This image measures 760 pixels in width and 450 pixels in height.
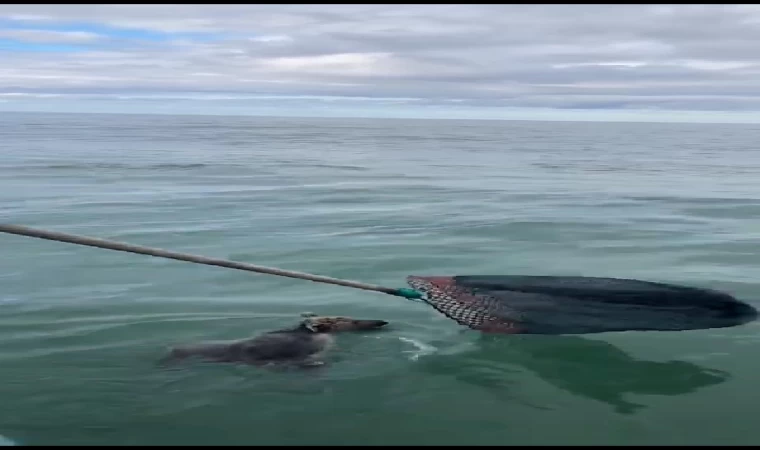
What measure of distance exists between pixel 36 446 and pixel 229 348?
117 inches

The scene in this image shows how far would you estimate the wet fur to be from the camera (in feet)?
34.1

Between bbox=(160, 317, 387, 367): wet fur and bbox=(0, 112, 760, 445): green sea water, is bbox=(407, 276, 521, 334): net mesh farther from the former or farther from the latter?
bbox=(160, 317, 387, 367): wet fur

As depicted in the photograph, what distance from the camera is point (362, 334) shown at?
11773mm

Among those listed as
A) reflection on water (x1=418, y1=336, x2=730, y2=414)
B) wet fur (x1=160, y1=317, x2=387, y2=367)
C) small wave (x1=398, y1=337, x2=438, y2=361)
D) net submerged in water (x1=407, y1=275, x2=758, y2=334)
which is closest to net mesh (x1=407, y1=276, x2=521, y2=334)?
net submerged in water (x1=407, y1=275, x2=758, y2=334)

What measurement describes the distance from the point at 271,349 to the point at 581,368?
389 cm

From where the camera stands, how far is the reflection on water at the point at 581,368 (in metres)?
9.78

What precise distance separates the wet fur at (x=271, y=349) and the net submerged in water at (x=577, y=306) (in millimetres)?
1498

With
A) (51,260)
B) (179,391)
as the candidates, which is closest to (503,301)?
(179,391)

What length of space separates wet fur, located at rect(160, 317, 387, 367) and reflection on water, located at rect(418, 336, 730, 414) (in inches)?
57.8

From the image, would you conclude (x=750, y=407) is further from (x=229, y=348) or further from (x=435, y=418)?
(x=229, y=348)

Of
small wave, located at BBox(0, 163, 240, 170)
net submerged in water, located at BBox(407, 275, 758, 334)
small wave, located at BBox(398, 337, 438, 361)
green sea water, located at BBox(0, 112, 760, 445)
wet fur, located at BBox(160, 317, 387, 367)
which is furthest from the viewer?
small wave, located at BBox(0, 163, 240, 170)

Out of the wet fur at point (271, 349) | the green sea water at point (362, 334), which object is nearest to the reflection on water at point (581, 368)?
the green sea water at point (362, 334)

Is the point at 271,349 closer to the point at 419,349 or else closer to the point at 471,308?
the point at 419,349

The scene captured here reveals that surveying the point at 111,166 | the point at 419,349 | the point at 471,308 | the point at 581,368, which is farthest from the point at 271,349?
the point at 111,166
